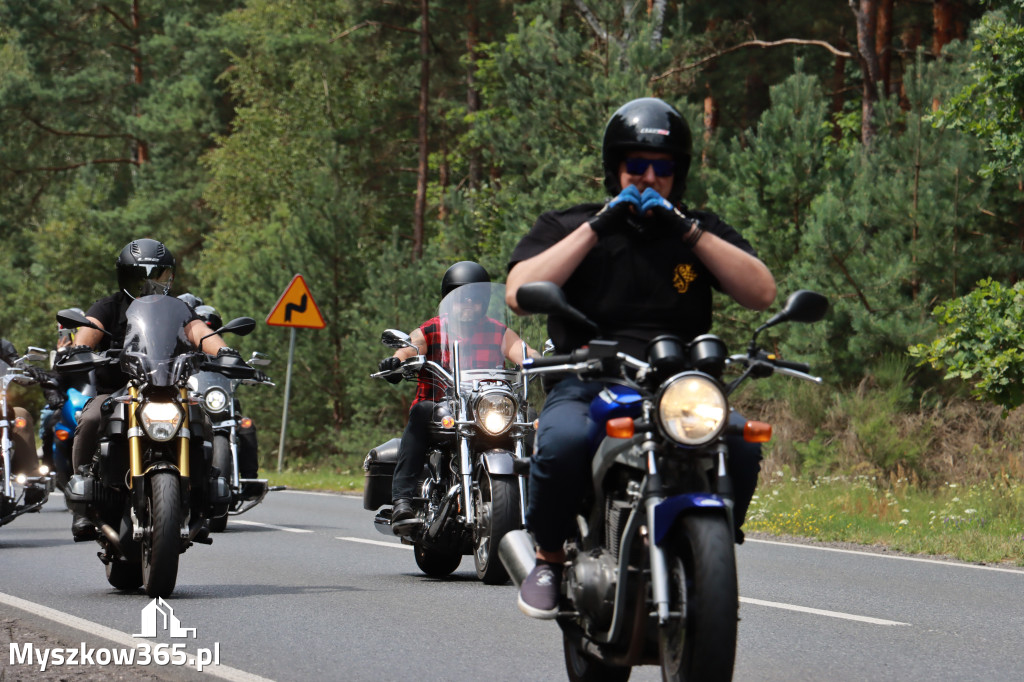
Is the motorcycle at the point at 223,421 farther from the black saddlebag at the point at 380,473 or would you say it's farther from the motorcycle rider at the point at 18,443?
the black saddlebag at the point at 380,473

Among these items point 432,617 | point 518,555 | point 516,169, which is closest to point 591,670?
point 518,555

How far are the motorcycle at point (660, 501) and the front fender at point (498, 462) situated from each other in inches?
155

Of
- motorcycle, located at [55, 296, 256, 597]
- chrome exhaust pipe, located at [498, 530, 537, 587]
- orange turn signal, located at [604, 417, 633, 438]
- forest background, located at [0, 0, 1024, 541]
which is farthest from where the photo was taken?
forest background, located at [0, 0, 1024, 541]

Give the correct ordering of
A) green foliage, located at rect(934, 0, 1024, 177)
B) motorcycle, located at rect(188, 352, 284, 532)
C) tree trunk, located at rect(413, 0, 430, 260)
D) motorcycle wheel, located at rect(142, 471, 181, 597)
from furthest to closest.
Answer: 1. tree trunk, located at rect(413, 0, 430, 260)
2. green foliage, located at rect(934, 0, 1024, 177)
3. motorcycle, located at rect(188, 352, 284, 532)
4. motorcycle wheel, located at rect(142, 471, 181, 597)

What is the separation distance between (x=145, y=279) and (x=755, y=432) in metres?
5.38

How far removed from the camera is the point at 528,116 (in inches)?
A: 971

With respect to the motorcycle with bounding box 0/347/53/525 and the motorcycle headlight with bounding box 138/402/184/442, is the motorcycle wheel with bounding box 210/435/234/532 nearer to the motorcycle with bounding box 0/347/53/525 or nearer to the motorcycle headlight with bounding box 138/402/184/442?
the motorcycle with bounding box 0/347/53/525

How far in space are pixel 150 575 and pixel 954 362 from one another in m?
7.57

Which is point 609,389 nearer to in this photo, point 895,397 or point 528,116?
point 895,397

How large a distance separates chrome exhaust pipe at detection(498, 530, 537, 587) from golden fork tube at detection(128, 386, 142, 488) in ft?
10.8

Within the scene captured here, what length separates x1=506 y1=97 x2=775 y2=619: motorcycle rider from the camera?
5203 millimetres

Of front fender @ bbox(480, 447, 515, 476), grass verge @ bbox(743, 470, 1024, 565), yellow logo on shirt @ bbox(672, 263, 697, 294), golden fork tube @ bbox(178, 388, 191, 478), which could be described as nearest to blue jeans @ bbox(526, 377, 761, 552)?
yellow logo on shirt @ bbox(672, 263, 697, 294)

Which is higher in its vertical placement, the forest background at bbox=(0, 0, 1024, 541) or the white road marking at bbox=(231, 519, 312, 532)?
the forest background at bbox=(0, 0, 1024, 541)

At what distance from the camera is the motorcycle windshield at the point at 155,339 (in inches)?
340
